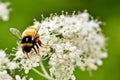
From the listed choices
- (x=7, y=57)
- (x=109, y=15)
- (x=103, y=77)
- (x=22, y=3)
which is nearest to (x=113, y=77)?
(x=103, y=77)

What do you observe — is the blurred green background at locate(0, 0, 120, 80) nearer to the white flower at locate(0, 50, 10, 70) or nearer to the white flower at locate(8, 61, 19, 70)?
the white flower at locate(0, 50, 10, 70)

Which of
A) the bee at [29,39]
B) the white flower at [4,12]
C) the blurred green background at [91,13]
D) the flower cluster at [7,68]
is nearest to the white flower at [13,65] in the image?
the flower cluster at [7,68]

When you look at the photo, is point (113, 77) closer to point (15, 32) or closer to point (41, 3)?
point (41, 3)

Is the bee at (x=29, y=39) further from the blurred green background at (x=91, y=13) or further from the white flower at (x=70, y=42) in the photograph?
the blurred green background at (x=91, y=13)

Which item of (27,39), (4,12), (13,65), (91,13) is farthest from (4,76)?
(91,13)

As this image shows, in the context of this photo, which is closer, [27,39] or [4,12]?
[27,39]

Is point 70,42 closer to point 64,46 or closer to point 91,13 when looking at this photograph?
point 64,46
